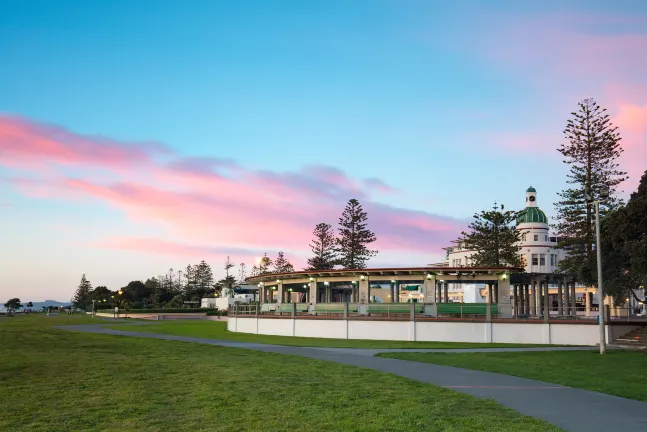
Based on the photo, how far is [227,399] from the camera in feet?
44.5

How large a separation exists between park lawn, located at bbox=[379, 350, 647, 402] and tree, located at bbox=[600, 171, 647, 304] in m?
4.65

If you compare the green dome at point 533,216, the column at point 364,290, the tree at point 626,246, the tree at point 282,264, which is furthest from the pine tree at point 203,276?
the tree at point 626,246

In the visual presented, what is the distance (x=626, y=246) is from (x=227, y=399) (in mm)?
23949

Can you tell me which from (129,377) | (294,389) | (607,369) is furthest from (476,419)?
(607,369)

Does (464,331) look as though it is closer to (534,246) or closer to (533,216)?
(534,246)

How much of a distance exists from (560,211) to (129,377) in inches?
1837

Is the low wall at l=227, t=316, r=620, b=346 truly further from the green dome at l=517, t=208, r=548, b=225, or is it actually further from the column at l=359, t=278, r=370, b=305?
the green dome at l=517, t=208, r=548, b=225

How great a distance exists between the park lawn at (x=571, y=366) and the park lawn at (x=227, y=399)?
4250 millimetres

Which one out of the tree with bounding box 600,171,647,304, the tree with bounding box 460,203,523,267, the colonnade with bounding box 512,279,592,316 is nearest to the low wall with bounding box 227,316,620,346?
the colonnade with bounding box 512,279,592,316

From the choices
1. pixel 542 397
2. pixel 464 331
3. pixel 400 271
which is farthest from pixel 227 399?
pixel 400 271

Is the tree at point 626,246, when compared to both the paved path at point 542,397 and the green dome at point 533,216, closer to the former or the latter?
the paved path at point 542,397

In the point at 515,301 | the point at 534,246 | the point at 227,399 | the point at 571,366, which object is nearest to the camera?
the point at 227,399

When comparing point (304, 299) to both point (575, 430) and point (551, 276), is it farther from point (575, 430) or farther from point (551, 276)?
point (575, 430)

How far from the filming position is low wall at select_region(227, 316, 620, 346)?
113 feet
